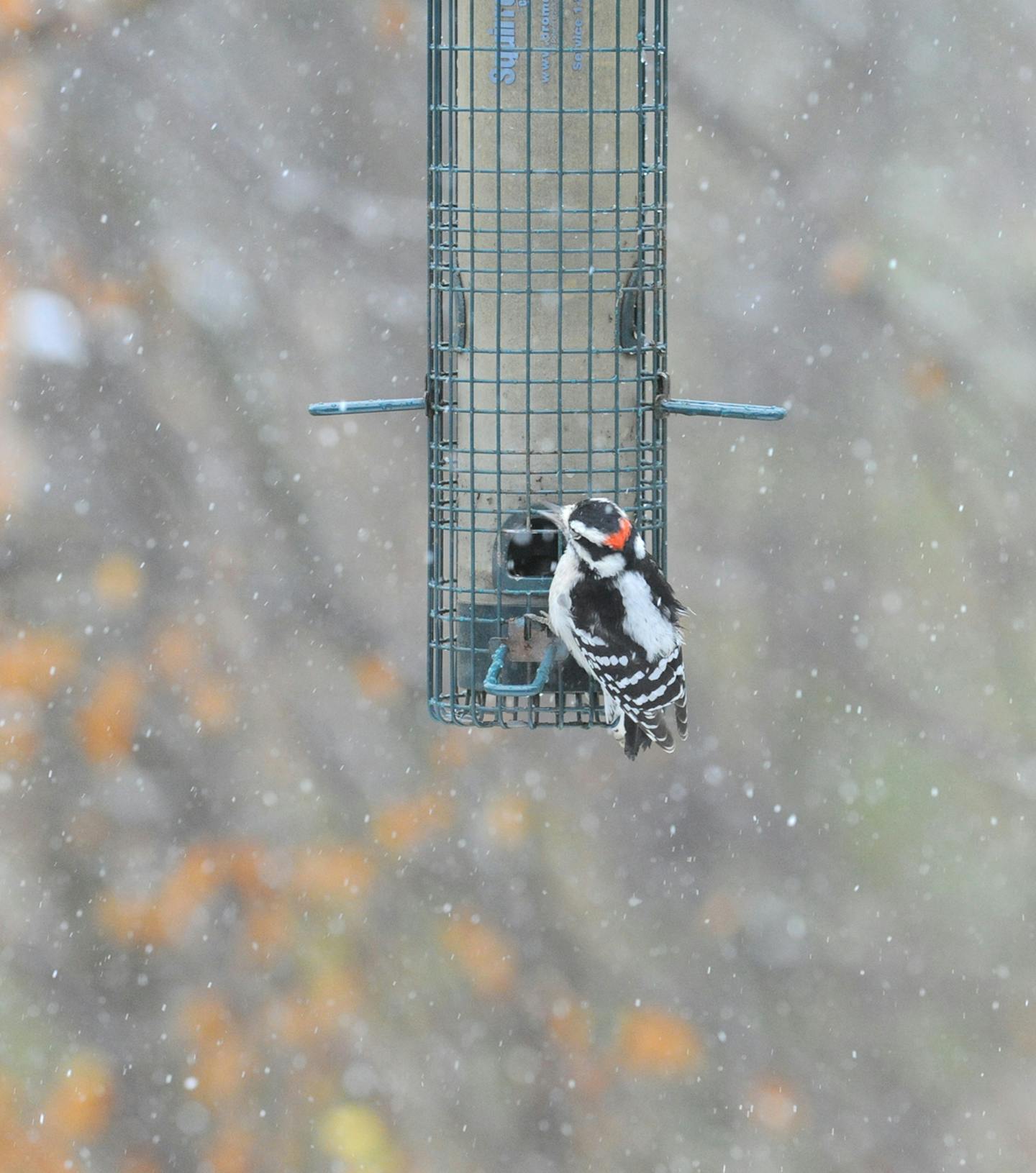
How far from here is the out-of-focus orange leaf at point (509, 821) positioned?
8195 mm

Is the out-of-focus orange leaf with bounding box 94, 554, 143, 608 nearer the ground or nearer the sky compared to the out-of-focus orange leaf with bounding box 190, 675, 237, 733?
nearer the sky

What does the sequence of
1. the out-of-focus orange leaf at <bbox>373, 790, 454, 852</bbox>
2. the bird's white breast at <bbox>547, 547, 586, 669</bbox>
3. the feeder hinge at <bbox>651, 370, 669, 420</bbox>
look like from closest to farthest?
1. the bird's white breast at <bbox>547, 547, 586, 669</bbox>
2. the feeder hinge at <bbox>651, 370, 669, 420</bbox>
3. the out-of-focus orange leaf at <bbox>373, 790, 454, 852</bbox>

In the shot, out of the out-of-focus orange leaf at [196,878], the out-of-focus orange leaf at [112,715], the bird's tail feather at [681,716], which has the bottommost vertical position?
the out-of-focus orange leaf at [196,878]

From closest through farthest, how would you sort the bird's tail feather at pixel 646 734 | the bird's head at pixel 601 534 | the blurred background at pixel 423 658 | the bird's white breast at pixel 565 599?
1. the bird's head at pixel 601 534
2. the bird's white breast at pixel 565 599
3. the bird's tail feather at pixel 646 734
4. the blurred background at pixel 423 658

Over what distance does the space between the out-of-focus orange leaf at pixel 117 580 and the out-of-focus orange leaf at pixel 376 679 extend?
1085mm

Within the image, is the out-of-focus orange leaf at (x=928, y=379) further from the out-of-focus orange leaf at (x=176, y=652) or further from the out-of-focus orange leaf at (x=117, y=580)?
the out-of-focus orange leaf at (x=117, y=580)

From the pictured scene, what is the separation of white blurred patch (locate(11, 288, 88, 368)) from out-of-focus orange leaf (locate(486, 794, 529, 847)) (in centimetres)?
271

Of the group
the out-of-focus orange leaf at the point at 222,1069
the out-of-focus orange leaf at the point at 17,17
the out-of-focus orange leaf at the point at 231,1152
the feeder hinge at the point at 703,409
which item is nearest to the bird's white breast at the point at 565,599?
the feeder hinge at the point at 703,409

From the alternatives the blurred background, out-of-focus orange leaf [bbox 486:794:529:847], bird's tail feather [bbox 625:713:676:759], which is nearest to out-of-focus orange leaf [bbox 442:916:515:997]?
the blurred background

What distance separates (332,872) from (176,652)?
4.03 feet

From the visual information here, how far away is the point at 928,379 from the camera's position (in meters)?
7.68

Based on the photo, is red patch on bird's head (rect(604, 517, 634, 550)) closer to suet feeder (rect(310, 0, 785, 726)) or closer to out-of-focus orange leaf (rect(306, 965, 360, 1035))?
suet feeder (rect(310, 0, 785, 726))

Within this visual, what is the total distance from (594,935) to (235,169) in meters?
3.83

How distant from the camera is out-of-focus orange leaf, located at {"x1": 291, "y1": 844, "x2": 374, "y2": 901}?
8.20 m
